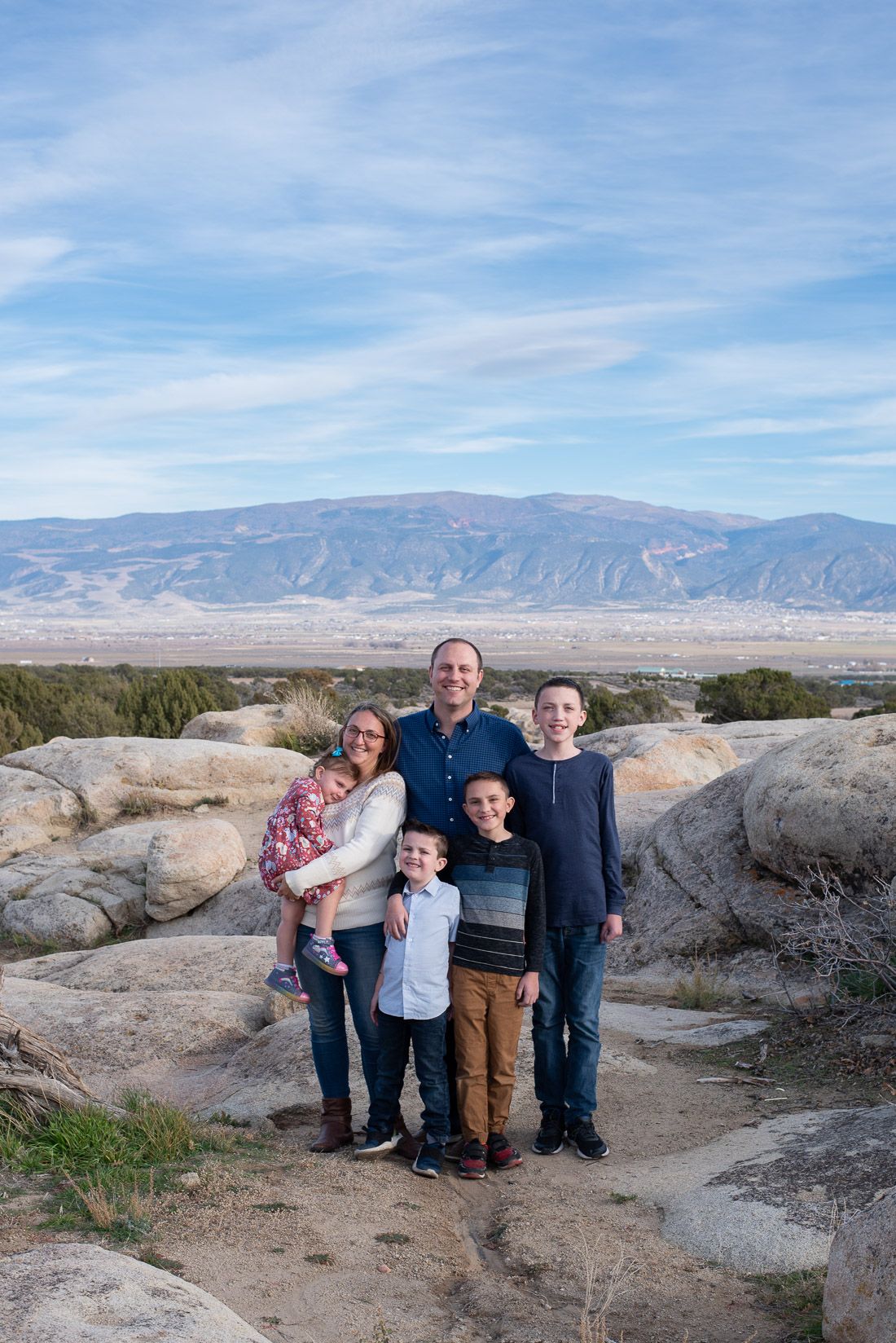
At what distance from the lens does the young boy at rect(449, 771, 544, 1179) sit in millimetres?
5371

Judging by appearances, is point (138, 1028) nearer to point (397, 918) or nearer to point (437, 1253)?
point (397, 918)

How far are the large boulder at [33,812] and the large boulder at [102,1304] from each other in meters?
12.1

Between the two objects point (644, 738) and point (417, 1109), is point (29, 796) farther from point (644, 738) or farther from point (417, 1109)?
point (417, 1109)

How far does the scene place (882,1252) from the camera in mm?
3527

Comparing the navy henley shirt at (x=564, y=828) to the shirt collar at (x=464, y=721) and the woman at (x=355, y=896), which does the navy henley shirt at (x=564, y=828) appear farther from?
the woman at (x=355, y=896)

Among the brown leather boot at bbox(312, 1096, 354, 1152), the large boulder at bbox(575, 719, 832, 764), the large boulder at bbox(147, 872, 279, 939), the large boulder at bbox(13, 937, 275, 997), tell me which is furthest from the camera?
the large boulder at bbox(575, 719, 832, 764)

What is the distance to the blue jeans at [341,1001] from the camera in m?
5.54

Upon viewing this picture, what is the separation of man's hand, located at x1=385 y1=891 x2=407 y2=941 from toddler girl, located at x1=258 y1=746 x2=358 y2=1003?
10.8 inches

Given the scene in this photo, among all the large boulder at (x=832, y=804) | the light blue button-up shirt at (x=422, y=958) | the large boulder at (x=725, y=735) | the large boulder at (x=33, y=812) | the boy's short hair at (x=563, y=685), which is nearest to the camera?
the light blue button-up shirt at (x=422, y=958)

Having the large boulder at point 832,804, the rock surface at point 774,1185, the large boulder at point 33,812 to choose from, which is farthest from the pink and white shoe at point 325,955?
the large boulder at point 33,812

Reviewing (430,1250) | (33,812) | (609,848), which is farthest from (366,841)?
(33,812)

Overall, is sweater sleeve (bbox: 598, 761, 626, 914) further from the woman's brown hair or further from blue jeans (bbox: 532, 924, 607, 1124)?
the woman's brown hair

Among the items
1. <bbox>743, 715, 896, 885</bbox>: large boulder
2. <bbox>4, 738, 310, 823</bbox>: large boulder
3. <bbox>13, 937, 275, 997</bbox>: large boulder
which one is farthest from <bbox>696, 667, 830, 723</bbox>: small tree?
<bbox>13, 937, 275, 997</bbox>: large boulder

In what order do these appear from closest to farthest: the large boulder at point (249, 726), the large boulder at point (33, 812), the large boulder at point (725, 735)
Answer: the large boulder at point (33, 812), the large boulder at point (725, 735), the large boulder at point (249, 726)
